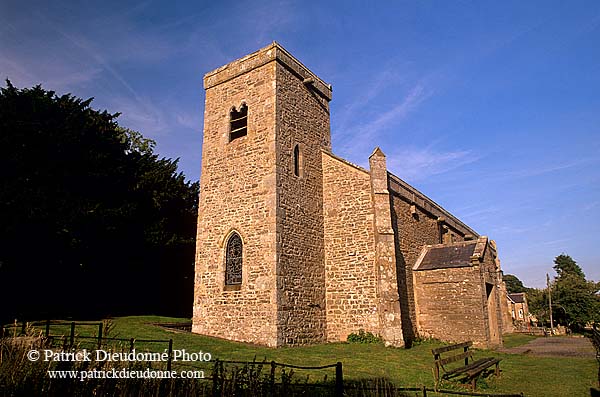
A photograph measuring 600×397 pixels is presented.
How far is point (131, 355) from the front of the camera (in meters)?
6.32

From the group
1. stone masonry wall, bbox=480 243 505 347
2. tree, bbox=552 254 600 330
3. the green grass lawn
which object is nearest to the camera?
the green grass lawn

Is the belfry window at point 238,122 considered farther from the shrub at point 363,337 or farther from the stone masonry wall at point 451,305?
the stone masonry wall at point 451,305

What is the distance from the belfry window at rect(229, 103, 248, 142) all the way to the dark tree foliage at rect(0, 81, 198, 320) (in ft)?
22.3

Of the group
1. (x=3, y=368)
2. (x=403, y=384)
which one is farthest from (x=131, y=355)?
(x=403, y=384)

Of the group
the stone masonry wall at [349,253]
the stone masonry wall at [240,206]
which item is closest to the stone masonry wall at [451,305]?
the stone masonry wall at [349,253]

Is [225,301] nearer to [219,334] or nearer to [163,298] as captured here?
[219,334]

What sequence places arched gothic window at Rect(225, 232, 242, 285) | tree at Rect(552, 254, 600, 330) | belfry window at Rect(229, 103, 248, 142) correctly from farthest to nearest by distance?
tree at Rect(552, 254, 600, 330) → belfry window at Rect(229, 103, 248, 142) → arched gothic window at Rect(225, 232, 242, 285)

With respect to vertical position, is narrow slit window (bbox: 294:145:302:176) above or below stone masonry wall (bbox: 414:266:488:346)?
above

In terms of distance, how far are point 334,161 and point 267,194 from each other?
4.26 m

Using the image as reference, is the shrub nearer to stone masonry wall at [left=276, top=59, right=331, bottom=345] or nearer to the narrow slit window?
stone masonry wall at [left=276, top=59, right=331, bottom=345]

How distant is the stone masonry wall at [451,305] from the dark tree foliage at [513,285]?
294 ft

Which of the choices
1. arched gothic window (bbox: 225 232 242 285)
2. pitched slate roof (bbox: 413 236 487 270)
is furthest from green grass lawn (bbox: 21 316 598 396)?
pitched slate roof (bbox: 413 236 487 270)

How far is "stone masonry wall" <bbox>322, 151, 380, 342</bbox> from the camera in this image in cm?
1584

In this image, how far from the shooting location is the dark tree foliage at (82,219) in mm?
16641
